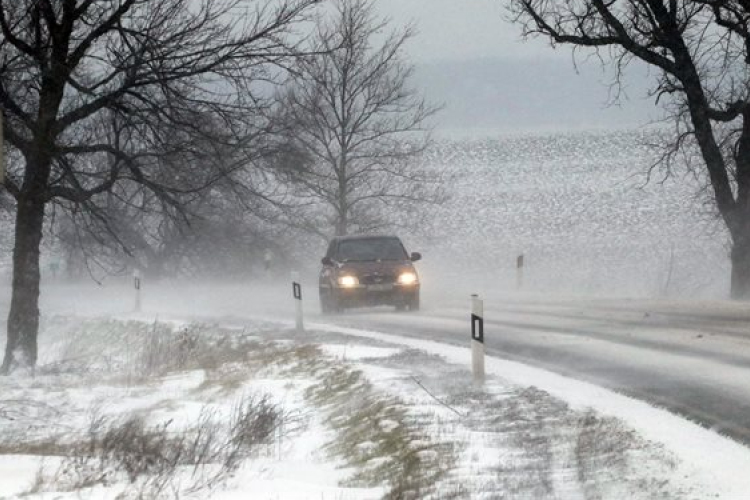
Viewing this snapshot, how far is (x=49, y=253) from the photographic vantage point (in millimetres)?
61000

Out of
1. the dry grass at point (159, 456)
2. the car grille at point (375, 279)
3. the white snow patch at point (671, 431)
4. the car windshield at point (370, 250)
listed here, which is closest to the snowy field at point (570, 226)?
the car windshield at point (370, 250)

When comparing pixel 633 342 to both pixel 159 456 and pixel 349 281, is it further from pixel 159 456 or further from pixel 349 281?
pixel 349 281

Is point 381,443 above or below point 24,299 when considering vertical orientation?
below

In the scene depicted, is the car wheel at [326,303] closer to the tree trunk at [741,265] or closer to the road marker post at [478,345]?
the tree trunk at [741,265]

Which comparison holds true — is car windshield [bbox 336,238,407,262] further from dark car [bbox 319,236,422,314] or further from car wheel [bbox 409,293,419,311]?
car wheel [bbox 409,293,419,311]

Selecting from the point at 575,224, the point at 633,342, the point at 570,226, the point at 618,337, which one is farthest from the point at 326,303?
the point at 575,224

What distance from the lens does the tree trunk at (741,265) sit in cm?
2481

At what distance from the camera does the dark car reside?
22766 millimetres

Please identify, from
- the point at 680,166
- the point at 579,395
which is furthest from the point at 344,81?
the point at 680,166

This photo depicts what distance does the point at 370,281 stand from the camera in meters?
22.8

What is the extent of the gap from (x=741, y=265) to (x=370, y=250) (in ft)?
27.0

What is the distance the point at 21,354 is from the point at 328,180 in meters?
19.2

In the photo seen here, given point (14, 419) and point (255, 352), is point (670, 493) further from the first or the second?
point (255, 352)

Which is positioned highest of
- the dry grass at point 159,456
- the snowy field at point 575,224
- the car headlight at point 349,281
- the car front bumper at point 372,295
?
the snowy field at point 575,224
